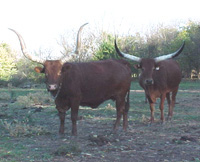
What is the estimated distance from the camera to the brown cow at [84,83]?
7.07 m

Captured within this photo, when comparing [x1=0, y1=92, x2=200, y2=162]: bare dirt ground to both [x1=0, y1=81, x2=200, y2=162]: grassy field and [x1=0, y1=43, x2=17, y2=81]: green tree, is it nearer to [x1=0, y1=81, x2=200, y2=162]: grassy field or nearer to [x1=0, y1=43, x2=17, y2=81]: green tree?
[x1=0, y1=81, x2=200, y2=162]: grassy field

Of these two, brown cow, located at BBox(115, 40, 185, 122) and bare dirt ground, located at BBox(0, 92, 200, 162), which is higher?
brown cow, located at BBox(115, 40, 185, 122)

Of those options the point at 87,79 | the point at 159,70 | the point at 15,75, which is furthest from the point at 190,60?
the point at 87,79

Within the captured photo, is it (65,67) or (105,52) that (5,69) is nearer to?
(105,52)

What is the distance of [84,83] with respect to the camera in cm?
752

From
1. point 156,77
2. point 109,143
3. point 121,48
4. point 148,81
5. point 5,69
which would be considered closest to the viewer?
point 109,143

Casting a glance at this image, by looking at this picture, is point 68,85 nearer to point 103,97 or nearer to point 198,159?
point 103,97

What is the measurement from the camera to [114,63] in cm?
831

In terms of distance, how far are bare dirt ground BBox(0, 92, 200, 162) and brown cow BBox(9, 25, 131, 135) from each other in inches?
22.9

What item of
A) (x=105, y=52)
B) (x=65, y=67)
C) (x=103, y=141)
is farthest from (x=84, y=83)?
(x=105, y=52)

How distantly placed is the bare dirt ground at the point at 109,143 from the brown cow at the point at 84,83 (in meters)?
0.58

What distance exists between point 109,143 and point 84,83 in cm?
170

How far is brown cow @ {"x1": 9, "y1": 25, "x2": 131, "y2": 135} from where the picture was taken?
23.2ft

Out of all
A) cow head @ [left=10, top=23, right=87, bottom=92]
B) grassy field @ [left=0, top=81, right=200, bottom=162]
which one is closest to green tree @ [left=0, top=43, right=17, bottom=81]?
grassy field @ [left=0, top=81, right=200, bottom=162]
